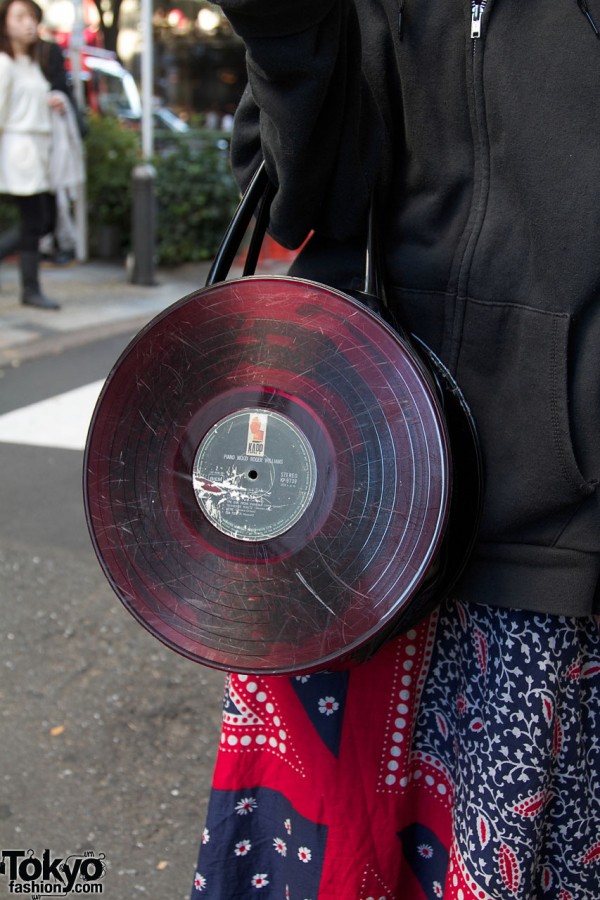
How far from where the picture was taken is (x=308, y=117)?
117cm

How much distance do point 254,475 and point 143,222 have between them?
25.4ft

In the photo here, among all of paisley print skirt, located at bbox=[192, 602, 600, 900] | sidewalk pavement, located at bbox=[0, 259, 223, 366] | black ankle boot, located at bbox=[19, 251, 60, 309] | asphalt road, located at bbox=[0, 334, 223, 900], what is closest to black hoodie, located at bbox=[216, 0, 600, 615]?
paisley print skirt, located at bbox=[192, 602, 600, 900]

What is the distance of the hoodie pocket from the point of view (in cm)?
124

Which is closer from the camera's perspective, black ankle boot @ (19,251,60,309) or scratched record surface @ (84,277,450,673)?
scratched record surface @ (84,277,450,673)

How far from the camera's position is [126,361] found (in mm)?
1176

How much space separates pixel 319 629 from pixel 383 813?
0.43m

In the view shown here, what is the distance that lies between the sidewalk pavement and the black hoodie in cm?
508

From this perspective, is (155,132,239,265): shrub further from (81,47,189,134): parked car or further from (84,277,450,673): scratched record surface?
(84,277,450,673): scratched record surface

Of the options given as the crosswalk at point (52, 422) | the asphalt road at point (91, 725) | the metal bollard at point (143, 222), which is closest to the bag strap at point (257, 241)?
the asphalt road at point (91, 725)

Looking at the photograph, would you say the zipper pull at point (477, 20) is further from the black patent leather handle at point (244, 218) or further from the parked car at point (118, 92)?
the parked car at point (118, 92)

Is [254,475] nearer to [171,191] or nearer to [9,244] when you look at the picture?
[9,244]

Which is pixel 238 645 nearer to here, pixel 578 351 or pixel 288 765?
pixel 288 765

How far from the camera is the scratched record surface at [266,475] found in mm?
1137

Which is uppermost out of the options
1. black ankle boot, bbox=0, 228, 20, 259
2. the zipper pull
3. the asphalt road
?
black ankle boot, bbox=0, 228, 20, 259
